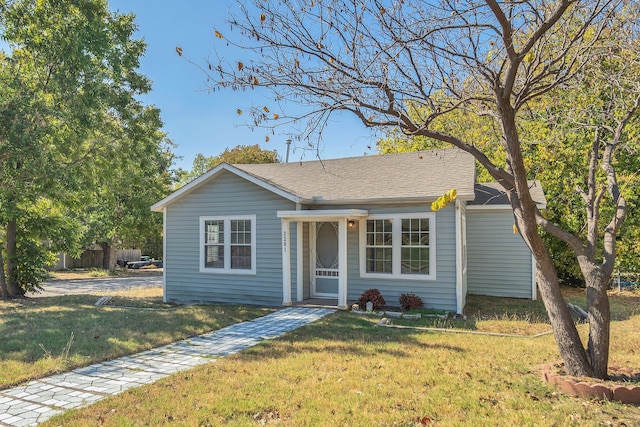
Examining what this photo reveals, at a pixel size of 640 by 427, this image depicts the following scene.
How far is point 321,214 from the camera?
10164 mm

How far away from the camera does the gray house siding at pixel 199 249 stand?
11062mm

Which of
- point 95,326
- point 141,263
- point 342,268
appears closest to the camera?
point 95,326

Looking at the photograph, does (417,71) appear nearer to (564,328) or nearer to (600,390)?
(564,328)

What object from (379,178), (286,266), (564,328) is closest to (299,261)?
(286,266)

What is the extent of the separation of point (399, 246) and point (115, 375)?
6869 mm

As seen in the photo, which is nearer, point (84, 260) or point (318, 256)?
point (318, 256)

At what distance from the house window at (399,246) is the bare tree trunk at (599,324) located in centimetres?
497

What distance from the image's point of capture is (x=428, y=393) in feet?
15.6

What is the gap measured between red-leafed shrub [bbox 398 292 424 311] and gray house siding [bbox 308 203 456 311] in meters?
0.13

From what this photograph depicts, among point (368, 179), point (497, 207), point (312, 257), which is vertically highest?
point (368, 179)

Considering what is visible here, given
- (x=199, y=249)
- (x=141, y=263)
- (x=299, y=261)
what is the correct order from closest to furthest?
1. (x=299, y=261)
2. (x=199, y=249)
3. (x=141, y=263)

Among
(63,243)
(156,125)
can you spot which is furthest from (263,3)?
(63,243)

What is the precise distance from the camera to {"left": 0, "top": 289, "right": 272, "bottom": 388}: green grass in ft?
19.6

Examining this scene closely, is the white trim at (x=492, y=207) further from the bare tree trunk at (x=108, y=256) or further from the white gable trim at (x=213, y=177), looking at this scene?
the bare tree trunk at (x=108, y=256)
